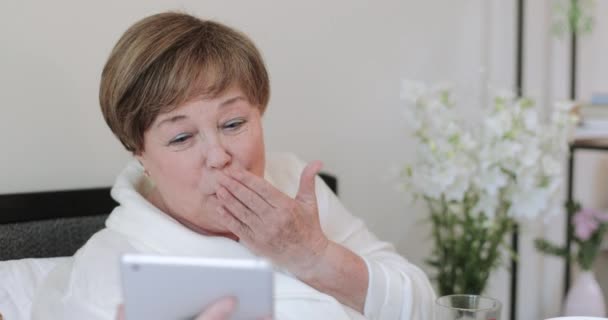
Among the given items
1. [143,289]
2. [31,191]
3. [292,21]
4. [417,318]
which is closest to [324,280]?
[417,318]

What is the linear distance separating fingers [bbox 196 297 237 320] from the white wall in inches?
33.4

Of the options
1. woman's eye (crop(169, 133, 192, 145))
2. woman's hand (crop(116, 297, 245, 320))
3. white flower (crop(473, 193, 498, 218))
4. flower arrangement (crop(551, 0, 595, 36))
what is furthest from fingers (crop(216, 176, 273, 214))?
flower arrangement (crop(551, 0, 595, 36))

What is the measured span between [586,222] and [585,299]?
0.25 metres

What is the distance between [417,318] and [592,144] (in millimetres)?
1587

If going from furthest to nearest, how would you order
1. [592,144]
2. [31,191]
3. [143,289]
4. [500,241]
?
[592,144] → [500,241] → [31,191] → [143,289]

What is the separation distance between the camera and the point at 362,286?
1.31m

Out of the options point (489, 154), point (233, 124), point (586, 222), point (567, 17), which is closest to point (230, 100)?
point (233, 124)

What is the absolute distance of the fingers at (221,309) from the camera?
0.79 m

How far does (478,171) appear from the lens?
192 cm

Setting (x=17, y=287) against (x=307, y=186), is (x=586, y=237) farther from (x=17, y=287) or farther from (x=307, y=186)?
(x=17, y=287)

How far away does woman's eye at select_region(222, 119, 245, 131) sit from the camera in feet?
4.13

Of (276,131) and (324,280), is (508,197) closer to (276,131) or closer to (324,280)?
(276,131)

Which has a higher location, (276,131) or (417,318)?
(276,131)

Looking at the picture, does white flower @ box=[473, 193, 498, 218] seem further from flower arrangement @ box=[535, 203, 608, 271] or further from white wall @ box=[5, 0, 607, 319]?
flower arrangement @ box=[535, 203, 608, 271]
